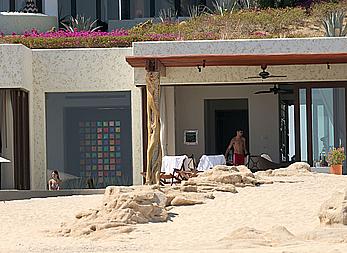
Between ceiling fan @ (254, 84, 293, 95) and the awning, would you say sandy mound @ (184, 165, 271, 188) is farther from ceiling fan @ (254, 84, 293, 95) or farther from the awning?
ceiling fan @ (254, 84, 293, 95)

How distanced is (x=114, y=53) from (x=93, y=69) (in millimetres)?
670

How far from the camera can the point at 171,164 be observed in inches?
894

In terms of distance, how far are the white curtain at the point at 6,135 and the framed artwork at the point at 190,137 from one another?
17.1ft

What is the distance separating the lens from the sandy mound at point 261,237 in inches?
516

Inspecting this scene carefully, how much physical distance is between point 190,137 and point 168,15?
38.0ft

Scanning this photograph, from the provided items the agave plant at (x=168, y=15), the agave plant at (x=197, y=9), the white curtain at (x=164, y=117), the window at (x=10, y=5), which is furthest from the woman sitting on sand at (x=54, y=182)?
the window at (x=10, y=5)

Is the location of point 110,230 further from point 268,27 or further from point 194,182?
point 268,27

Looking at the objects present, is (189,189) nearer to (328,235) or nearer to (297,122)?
(328,235)

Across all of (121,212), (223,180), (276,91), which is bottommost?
(121,212)

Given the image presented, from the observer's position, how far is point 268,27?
104 ft

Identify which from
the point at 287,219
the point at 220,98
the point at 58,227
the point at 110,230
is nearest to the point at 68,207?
the point at 58,227

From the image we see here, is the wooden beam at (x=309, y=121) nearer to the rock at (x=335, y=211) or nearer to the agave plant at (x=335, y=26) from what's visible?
the agave plant at (x=335, y=26)

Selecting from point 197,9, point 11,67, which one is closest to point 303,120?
point 11,67

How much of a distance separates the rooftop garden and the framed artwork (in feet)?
9.01
